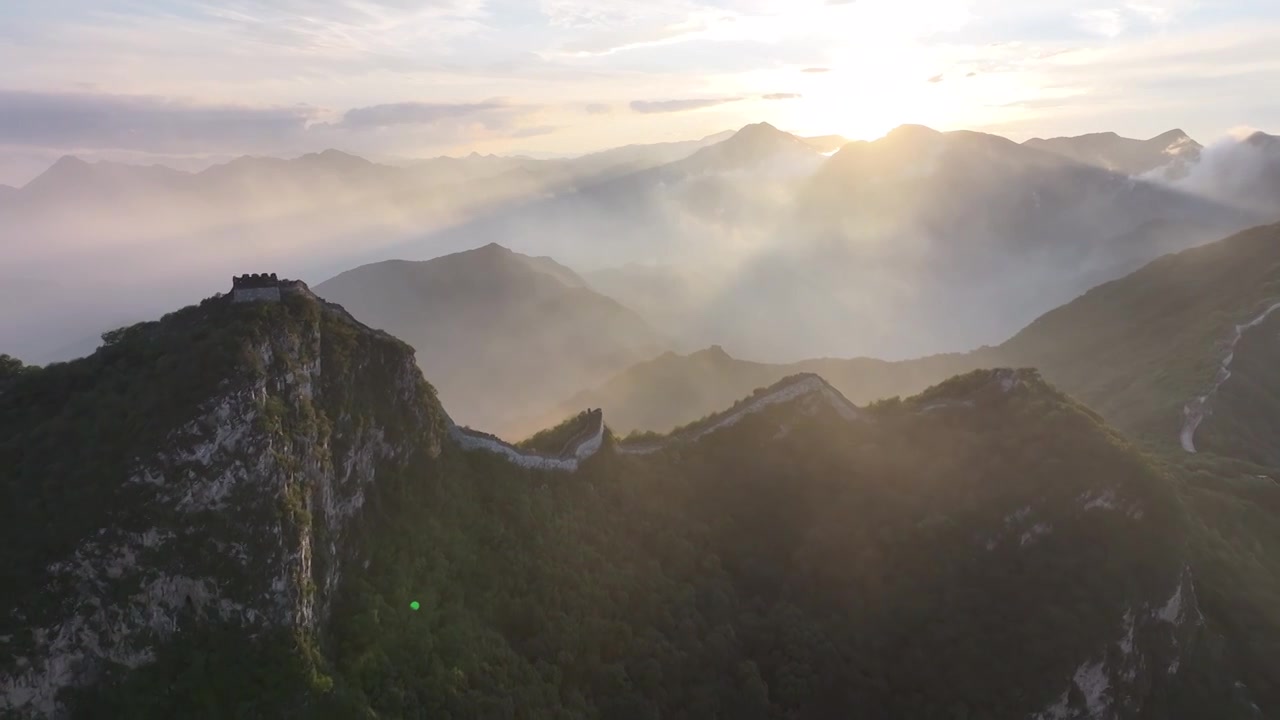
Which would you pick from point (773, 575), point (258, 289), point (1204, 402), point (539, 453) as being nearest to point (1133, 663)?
point (773, 575)

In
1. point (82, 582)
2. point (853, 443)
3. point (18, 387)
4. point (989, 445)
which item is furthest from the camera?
point (853, 443)

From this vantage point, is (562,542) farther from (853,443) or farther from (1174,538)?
(1174,538)

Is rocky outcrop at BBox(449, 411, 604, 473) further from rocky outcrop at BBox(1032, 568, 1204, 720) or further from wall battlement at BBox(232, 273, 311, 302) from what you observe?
rocky outcrop at BBox(1032, 568, 1204, 720)

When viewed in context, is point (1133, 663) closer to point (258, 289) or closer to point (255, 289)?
point (258, 289)

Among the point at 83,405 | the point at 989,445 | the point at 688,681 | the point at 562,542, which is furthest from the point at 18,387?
the point at 989,445

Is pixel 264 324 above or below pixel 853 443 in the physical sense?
above

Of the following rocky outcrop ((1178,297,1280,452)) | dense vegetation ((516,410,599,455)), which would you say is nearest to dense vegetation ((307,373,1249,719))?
dense vegetation ((516,410,599,455))
